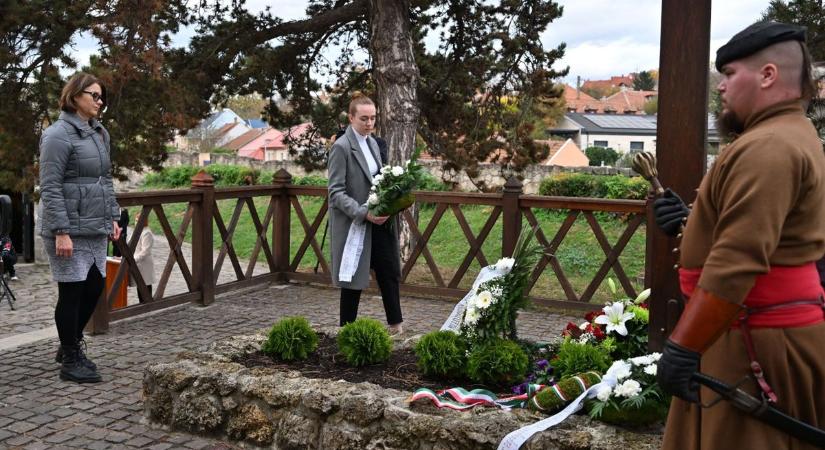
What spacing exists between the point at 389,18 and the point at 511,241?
387 centimetres

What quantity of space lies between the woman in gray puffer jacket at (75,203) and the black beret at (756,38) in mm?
4517

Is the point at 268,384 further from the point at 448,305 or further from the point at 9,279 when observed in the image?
the point at 9,279

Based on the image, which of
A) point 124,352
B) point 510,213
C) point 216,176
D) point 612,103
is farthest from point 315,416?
point 612,103

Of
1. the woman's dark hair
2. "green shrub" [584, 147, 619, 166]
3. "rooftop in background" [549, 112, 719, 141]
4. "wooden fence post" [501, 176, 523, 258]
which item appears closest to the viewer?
the woman's dark hair

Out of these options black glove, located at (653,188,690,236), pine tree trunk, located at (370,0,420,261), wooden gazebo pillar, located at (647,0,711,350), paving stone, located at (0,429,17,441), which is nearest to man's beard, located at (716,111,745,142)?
black glove, located at (653,188,690,236)

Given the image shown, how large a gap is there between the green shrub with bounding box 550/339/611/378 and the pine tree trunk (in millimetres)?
6516

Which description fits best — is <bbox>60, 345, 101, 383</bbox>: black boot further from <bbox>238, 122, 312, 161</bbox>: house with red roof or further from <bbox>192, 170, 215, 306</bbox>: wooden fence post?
<bbox>238, 122, 312, 161</bbox>: house with red roof

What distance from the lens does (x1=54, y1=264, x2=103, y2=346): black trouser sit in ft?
18.7

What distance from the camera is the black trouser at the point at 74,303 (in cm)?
569

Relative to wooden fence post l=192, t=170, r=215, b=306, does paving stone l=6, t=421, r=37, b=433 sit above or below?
below

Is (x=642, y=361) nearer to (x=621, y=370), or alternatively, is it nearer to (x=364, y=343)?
(x=621, y=370)

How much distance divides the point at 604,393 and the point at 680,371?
155 centimetres

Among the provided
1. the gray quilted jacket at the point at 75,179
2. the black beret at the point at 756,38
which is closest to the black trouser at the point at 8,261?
the gray quilted jacket at the point at 75,179

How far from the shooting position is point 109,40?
31.6 feet
